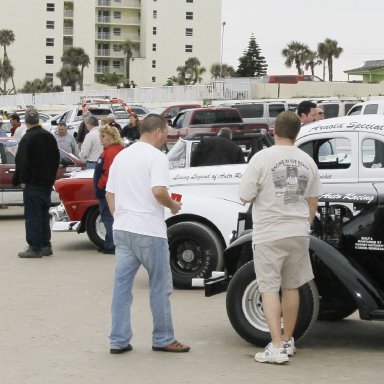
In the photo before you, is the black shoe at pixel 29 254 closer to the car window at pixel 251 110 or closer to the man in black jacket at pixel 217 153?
the man in black jacket at pixel 217 153

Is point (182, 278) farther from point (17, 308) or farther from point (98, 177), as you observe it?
point (98, 177)

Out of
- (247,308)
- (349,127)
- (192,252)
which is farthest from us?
(349,127)

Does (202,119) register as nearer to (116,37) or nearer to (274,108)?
(274,108)

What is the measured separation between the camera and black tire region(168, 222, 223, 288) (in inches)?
478

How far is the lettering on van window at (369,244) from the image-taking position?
869 centimetres

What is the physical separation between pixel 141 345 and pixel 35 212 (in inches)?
247

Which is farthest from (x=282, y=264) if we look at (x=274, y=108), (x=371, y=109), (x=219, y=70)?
(x=219, y=70)

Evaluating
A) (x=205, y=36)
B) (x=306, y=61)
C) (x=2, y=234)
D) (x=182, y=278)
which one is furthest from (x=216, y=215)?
(x=205, y=36)

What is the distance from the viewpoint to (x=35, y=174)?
591 inches

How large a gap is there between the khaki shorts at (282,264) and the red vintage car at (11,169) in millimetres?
12115

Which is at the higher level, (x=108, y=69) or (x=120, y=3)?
(x=120, y=3)

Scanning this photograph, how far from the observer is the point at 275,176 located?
824 centimetres

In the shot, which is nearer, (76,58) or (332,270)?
(332,270)

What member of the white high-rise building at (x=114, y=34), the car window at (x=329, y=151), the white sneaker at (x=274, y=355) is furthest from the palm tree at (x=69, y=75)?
the white sneaker at (x=274, y=355)
